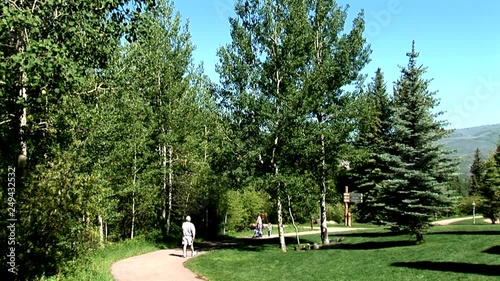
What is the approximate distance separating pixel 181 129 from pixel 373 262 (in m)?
17.1

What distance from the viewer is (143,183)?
26.5 meters

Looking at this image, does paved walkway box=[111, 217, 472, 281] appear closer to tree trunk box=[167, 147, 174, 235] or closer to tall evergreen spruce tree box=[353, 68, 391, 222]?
tree trunk box=[167, 147, 174, 235]

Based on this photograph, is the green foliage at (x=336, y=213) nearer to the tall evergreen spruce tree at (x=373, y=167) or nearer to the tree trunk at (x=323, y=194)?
the tall evergreen spruce tree at (x=373, y=167)

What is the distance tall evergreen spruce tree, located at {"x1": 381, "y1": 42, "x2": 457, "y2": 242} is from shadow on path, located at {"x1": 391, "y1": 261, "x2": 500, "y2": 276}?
427cm

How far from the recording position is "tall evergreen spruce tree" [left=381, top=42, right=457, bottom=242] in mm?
18922

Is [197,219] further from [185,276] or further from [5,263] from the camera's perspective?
[5,263]

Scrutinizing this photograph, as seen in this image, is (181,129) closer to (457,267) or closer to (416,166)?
(416,166)

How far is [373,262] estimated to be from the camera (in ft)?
51.6

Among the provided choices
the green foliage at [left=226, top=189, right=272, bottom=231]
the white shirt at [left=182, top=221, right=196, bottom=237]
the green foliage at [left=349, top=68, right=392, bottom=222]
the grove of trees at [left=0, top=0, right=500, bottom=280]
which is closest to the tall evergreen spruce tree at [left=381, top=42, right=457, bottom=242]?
the grove of trees at [left=0, top=0, right=500, bottom=280]

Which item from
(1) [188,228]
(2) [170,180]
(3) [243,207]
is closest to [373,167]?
(3) [243,207]

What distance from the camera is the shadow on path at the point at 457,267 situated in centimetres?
1250

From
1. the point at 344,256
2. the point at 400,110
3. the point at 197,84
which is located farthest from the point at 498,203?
the point at 197,84

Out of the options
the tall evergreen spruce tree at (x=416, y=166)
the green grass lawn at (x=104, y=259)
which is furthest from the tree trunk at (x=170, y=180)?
the tall evergreen spruce tree at (x=416, y=166)

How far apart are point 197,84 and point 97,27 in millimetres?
23887
